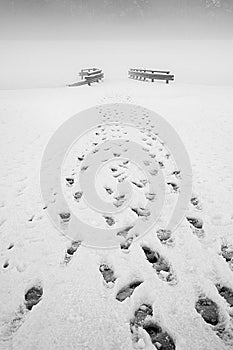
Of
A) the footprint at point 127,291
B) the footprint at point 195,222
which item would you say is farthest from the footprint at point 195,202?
the footprint at point 127,291

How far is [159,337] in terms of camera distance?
1900 mm

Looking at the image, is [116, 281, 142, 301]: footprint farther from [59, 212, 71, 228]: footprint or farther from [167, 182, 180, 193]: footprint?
[167, 182, 180, 193]: footprint

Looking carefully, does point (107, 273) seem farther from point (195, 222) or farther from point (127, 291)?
A: point (195, 222)

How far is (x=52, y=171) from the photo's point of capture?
5148mm

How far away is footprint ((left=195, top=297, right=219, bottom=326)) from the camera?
2004mm

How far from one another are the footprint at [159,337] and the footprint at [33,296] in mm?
1275

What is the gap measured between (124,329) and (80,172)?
3616 millimetres

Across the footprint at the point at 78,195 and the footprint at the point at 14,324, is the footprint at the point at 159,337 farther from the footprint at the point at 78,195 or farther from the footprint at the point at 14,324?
the footprint at the point at 78,195

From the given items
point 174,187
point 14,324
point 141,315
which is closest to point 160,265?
point 141,315

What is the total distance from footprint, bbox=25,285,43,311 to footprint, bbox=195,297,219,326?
71.7 inches

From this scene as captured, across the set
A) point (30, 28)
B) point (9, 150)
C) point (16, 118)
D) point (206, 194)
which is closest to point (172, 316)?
point (206, 194)

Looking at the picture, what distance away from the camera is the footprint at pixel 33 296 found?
226 centimetres

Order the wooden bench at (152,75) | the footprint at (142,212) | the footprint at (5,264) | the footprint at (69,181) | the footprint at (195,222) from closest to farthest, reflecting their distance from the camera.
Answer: the footprint at (5,264), the footprint at (195,222), the footprint at (142,212), the footprint at (69,181), the wooden bench at (152,75)

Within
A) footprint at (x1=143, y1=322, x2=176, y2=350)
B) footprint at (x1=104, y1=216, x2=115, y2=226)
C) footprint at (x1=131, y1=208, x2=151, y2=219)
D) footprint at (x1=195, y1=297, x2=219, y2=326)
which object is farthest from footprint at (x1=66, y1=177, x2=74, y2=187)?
footprint at (x1=195, y1=297, x2=219, y2=326)
